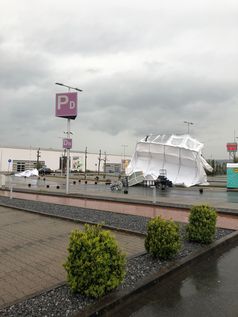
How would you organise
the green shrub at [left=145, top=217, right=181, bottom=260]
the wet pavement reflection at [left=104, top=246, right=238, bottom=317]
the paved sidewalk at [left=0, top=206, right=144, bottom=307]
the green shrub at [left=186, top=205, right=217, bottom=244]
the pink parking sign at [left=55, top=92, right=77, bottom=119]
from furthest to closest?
the pink parking sign at [left=55, top=92, right=77, bottom=119]
the green shrub at [left=186, top=205, right=217, bottom=244]
the green shrub at [left=145, top=217, right=181, bottom=260]
the paved sidewalk at [left=0, top=206, right=144, bottom=307]
the wet pavement reflection at [left=104, top=246, right=238, bottom=317]

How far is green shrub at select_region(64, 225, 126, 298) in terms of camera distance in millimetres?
3983

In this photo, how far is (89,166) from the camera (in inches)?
4985

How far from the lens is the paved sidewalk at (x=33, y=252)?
4.69m

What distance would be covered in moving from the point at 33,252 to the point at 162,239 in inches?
108

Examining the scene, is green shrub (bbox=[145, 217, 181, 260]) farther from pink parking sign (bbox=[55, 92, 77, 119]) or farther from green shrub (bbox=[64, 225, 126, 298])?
pink parking sign (bbox=[55, 92, 77, 119])

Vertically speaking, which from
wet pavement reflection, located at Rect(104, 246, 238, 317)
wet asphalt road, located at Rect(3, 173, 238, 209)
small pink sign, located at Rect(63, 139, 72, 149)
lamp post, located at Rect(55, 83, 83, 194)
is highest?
lamp post, located at Rect(55, 83, 83, 194)

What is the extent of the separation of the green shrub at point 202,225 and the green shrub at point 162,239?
126cm

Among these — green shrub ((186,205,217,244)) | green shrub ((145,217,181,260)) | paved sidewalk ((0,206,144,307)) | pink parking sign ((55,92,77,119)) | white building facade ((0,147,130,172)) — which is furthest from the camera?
white building facade ((0,147,130,172))

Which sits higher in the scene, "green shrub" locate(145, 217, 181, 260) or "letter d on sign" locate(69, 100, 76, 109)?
"letter d on sign" locate(69, 100, 76, 109)

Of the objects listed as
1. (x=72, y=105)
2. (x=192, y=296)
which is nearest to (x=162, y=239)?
(x=192, y=296)

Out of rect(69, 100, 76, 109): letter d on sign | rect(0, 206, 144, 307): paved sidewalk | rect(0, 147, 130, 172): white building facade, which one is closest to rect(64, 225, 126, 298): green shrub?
rect(0, 206, 144, 307): paved sidewalk

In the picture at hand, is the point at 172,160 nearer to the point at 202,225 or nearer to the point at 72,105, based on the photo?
the point at 72,105

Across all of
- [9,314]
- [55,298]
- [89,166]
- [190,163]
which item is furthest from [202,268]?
[89,166]

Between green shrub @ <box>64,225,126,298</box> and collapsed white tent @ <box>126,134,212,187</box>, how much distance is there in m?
30.7
